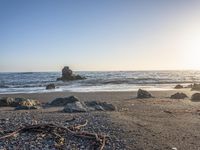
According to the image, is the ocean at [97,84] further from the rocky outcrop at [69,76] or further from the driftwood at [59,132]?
the driftwood at [59,132]

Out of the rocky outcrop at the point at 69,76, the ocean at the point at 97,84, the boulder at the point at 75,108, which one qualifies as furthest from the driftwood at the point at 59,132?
the rocky outcrop at the point at 69,76

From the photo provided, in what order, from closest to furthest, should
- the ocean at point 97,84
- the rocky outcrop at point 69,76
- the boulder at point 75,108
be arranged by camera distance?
the boulder at point 75,108 → the ocean at point 97,84 → the rocky outcrop at point 69,76

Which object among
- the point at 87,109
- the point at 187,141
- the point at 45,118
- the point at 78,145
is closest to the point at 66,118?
the point at 45,118

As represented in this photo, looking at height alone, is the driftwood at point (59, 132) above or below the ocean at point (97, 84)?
above

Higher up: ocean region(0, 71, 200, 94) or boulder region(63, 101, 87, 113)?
boulder region(63, 101, 87, 113)

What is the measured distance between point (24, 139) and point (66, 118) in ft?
12.4

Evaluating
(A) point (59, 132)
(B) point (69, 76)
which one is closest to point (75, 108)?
(A) point (59, 132)

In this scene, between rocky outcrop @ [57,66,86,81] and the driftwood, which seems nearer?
the driftwood

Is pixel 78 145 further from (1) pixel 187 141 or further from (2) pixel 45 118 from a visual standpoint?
(2) pixel 45 118

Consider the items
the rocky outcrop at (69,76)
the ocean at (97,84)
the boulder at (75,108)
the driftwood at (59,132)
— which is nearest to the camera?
the driftwood at (59,132)

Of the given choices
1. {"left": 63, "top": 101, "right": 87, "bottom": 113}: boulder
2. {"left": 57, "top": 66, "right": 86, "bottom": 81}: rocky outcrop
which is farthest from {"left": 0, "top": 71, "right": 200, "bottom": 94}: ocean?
{"left": 63, "top": 101, "right": 87, "bottom": 113}: boulder

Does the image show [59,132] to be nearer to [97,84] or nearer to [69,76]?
[97,84]

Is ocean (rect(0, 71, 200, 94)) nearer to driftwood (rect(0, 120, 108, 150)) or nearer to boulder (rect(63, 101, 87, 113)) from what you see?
boulder (rect(63, 101, 87, 113))

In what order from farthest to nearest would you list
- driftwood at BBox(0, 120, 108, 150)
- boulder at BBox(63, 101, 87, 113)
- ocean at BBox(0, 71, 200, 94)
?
ocean at BBox(0, 71, 200, 94), boulder at BBox(63, 101, 87, 113), driftwood at BBox(0, 120, 108, 150)
